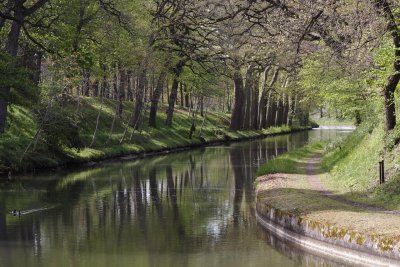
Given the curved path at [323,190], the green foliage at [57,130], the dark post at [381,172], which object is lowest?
the curved path at [323,190]

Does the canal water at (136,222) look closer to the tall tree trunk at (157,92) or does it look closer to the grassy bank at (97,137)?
the grassy bank at (97,137)

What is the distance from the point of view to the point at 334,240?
1523 centimetres

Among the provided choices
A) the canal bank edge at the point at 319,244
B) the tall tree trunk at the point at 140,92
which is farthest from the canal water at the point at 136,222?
the tall tree trunk at the point at 140,92

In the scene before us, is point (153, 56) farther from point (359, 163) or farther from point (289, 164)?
point (359, 163)

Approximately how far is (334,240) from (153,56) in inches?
1269

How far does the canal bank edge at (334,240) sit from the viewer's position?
44.7ft

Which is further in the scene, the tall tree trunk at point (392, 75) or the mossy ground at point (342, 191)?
the tall tree trunk at point (392, 75)

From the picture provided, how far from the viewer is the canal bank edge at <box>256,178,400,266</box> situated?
44.7 ft

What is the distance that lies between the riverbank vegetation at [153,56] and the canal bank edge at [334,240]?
6.03 meters

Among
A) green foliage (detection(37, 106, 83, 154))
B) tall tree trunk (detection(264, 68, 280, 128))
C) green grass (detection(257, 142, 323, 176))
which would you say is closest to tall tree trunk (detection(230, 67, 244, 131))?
tall tree trunk (detection(264, 68, 280, 128))

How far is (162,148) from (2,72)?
25.9 metres

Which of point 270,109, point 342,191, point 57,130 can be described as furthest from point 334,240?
point 270,109

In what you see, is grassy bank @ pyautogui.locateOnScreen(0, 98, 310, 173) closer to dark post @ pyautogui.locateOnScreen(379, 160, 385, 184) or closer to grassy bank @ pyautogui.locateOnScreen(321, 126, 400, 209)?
grassy bank @ pyautogui.locateOnScreen(321, 126, 400, 209)

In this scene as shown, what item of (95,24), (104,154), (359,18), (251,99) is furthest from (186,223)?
(251,99)
